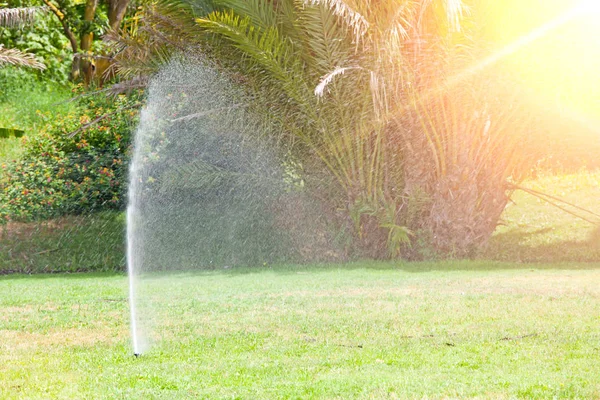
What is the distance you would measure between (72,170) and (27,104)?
322 inches

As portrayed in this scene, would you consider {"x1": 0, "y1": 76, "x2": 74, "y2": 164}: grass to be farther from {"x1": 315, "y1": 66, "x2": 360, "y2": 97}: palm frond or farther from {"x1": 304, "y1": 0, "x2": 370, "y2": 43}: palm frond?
{"x1": 304, "y1": 0, "x2": 370, "y2": 43}: palm frond

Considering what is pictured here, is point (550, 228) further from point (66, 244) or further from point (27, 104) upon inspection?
point (27, 104)

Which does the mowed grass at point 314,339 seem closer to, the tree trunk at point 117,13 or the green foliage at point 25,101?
the green foliage at point 25,101

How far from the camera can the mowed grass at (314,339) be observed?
482cm

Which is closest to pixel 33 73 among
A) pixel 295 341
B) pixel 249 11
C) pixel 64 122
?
pixel 64 122

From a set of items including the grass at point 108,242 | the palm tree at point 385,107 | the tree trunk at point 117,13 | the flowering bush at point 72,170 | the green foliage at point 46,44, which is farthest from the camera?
the green foliage at point 46,44

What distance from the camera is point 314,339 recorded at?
20.7 ft

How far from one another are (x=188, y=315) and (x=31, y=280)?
188 inches

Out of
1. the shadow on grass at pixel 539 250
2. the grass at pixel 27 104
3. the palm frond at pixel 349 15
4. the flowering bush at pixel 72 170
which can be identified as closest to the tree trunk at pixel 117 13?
the grass at pixel 27 104

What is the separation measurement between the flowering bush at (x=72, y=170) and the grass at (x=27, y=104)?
3054 millimetres

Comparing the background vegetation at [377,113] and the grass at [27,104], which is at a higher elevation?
the grass at [27,104]

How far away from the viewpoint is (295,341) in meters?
6.21

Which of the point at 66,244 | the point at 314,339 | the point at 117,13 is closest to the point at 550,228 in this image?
the point at 66,244

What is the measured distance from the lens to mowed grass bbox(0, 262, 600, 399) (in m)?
4.82
